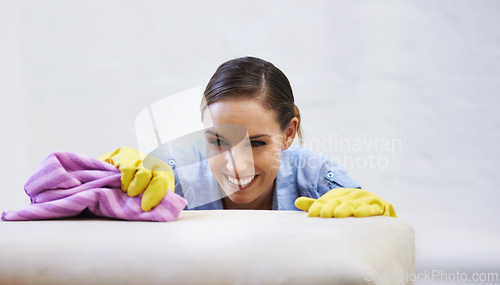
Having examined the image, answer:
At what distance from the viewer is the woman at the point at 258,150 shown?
1133mm

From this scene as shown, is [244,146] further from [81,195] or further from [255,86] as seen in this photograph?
[81,195]

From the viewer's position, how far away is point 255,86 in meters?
1.17

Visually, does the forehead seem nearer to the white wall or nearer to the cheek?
the cheek

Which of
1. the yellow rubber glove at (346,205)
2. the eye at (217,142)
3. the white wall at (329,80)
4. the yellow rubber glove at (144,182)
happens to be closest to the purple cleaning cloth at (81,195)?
the yellow rubber glove at (144,182)

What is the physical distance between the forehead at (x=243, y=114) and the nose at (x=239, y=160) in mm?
51

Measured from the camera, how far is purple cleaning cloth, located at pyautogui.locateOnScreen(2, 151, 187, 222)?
0.73 meters

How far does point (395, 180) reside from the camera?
1.69 metres

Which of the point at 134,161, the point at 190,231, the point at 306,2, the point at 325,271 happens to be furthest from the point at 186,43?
the point at 325,271

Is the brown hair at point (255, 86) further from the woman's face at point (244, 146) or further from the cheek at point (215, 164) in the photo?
the cheek at point (215, 164)

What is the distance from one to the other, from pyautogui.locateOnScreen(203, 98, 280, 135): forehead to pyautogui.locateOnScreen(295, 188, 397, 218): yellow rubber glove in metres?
0.34

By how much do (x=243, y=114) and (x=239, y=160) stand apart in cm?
11

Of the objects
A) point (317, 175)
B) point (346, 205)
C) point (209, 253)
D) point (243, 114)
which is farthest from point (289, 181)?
point (209, 253)

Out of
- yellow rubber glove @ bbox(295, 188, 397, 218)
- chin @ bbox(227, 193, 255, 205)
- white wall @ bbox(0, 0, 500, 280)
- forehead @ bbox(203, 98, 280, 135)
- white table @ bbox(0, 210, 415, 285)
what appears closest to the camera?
white table @ bbox(0, 210, 415, 285)

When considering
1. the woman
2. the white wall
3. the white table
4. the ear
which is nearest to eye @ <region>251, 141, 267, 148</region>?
the woman
